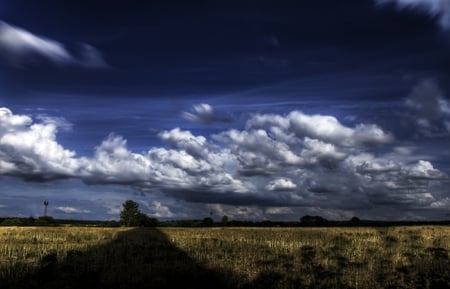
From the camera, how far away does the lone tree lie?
14438 centimetres

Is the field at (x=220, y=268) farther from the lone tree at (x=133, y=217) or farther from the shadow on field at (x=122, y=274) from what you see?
the lone tree at (x=133, y=217)

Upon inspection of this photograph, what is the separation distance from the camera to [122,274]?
2547 cm

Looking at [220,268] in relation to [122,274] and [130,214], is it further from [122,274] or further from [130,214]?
[130,214]

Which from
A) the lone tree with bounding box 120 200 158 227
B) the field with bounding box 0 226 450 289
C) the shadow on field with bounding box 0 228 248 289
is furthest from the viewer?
the lone tree with bounding box 120 200 158 227

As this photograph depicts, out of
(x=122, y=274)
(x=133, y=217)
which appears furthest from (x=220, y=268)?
(x=133, y=217)

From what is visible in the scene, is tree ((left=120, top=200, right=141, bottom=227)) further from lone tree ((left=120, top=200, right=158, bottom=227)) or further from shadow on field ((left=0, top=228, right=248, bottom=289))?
shadow on field ((left=0, top=228, right=248, bottom=289))

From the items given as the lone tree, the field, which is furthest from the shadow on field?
the lone tree

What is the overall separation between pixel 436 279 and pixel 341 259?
24.5 ft

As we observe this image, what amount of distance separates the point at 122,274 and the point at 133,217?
Result: 122979mm

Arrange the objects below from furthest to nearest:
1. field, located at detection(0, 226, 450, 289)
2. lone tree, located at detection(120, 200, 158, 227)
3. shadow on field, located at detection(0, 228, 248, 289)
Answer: lone tree, located at detection(120, 200, 158, 227) < field, located at detection(0, 226, 450, 289) < shadow on field, located at detection(0, 228, 248, 289)

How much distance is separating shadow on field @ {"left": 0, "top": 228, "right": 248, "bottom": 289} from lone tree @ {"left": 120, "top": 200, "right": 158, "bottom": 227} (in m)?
113

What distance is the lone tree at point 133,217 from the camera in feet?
474

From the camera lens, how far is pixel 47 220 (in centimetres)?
14938

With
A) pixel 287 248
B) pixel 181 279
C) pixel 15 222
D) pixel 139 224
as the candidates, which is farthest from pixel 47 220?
pixel 181 279
